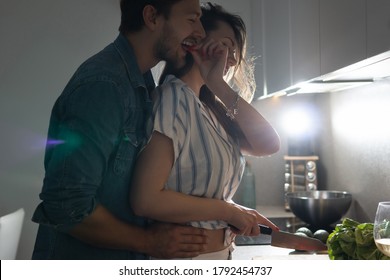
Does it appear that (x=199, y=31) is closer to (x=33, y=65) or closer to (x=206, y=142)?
(x=206, y=142)

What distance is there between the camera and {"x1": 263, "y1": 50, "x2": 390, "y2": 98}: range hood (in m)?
0.93

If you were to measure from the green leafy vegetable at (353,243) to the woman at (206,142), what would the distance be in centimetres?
13

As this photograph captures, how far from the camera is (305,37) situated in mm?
1009

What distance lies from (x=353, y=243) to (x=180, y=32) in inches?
19.3

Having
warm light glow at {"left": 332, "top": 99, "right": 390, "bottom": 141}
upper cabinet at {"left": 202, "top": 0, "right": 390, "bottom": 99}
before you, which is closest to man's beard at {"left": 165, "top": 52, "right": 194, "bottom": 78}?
upper cabinet at {"left": 202, "top": 0, "right": 390, "bottom": 99}

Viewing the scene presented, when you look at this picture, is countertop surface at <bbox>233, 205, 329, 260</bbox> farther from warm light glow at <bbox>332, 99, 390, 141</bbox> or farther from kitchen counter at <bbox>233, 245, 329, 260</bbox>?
warm light glow at <bbox>332, 99, 390, 141</bbox>

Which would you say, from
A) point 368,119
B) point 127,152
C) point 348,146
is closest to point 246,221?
point 127,152

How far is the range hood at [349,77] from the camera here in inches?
36.6

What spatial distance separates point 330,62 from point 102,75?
0.42m

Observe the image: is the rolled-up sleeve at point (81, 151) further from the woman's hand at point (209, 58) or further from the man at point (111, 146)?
the woman's hand at point (209, 58)

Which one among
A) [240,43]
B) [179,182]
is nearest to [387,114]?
[240,43]

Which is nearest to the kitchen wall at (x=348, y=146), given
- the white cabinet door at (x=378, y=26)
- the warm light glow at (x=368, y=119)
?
the warm light glow at (x=368, y=119)

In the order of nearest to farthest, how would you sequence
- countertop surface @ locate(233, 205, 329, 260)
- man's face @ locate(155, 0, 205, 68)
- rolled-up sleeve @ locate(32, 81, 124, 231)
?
rolled-up sleeve @ locate(32, 81, 124, 231) < man's face @ locate(155, 0, 205, 68) < countertop surface @ locate(233, 205, 329, 260)

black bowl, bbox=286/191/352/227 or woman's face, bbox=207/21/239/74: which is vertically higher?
woman's face, bbox=207/21/239/74
